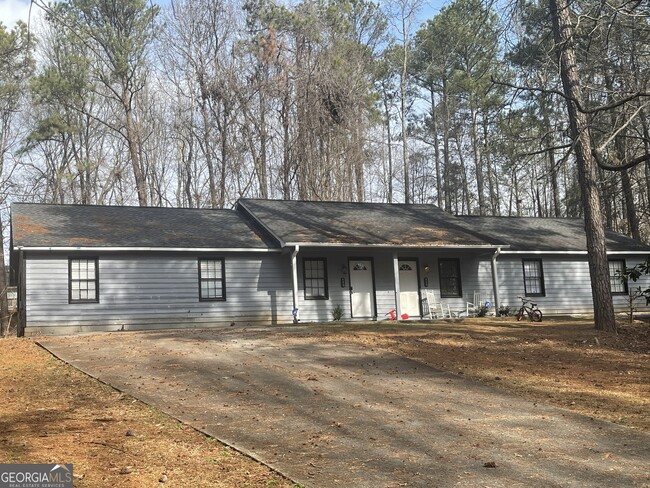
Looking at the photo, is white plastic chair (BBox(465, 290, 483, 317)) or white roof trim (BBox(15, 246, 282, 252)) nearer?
white roof trim (BBox(15, 246, 282, 252))

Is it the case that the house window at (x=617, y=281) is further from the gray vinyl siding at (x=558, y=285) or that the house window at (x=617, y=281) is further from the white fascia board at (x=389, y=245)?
the white fascia board at (x=389, y=245)

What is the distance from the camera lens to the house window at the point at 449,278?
22969mm

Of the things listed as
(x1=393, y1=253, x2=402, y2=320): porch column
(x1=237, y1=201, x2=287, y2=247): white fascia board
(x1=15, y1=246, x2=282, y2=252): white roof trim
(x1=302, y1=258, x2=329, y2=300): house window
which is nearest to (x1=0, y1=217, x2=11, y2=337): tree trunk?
(x1=15, y1=246, x2=282, y2=252): white roof trim

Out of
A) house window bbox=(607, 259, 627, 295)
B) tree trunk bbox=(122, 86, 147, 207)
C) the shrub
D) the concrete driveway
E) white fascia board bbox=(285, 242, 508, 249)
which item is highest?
tree trunk bbox=(122, 86, 147, 207)

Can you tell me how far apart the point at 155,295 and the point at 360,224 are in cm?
757

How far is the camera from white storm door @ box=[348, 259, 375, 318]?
2169cm

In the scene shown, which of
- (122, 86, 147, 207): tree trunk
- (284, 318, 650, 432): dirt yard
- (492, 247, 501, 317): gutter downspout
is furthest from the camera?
(122, 86, 147, 207): tree trunk

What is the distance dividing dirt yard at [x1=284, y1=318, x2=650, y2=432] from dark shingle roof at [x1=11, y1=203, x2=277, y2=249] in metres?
5.81

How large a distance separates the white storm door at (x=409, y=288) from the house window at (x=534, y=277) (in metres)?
4.78

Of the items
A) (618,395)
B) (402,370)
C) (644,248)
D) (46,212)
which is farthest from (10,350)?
(644,248)

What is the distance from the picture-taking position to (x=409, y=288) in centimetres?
2248

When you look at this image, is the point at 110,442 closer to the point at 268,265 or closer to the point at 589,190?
the point at 589,190

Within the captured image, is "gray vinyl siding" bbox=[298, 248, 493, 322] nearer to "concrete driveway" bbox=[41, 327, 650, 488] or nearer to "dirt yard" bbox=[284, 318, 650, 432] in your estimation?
"dirt yard" bbox=[284, 318, 650, 432]

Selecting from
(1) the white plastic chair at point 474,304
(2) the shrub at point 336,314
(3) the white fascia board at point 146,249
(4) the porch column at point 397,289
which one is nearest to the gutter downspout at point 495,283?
(1) the white plastic chair at point 474,304
